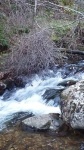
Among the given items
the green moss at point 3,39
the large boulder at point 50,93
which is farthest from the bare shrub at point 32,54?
the green moss at point 3,39

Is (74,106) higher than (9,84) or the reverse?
higher

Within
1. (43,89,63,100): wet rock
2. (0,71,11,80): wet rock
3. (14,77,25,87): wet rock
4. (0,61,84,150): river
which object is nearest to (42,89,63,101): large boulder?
(43,89,63,100): wet rock

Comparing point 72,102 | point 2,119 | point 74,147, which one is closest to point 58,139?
point 74,147

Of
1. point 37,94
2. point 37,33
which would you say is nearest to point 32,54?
point 37,33

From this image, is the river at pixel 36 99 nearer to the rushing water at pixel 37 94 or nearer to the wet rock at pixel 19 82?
the rushing water at pixel 37 94

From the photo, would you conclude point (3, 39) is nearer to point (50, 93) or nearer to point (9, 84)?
point (9, 84)

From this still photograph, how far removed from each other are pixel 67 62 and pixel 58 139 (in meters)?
4.76

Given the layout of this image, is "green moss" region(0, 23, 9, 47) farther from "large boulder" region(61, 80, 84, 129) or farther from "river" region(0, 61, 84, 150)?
"large boulder" region(61, 80, 84, 129)

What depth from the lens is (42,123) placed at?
619 centimetres

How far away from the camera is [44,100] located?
7762mm

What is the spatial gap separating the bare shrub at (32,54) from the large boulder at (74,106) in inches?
104

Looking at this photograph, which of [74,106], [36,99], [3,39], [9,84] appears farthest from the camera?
[3,39]

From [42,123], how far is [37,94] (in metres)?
2.12

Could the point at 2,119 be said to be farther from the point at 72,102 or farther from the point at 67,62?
the point at 67,62
